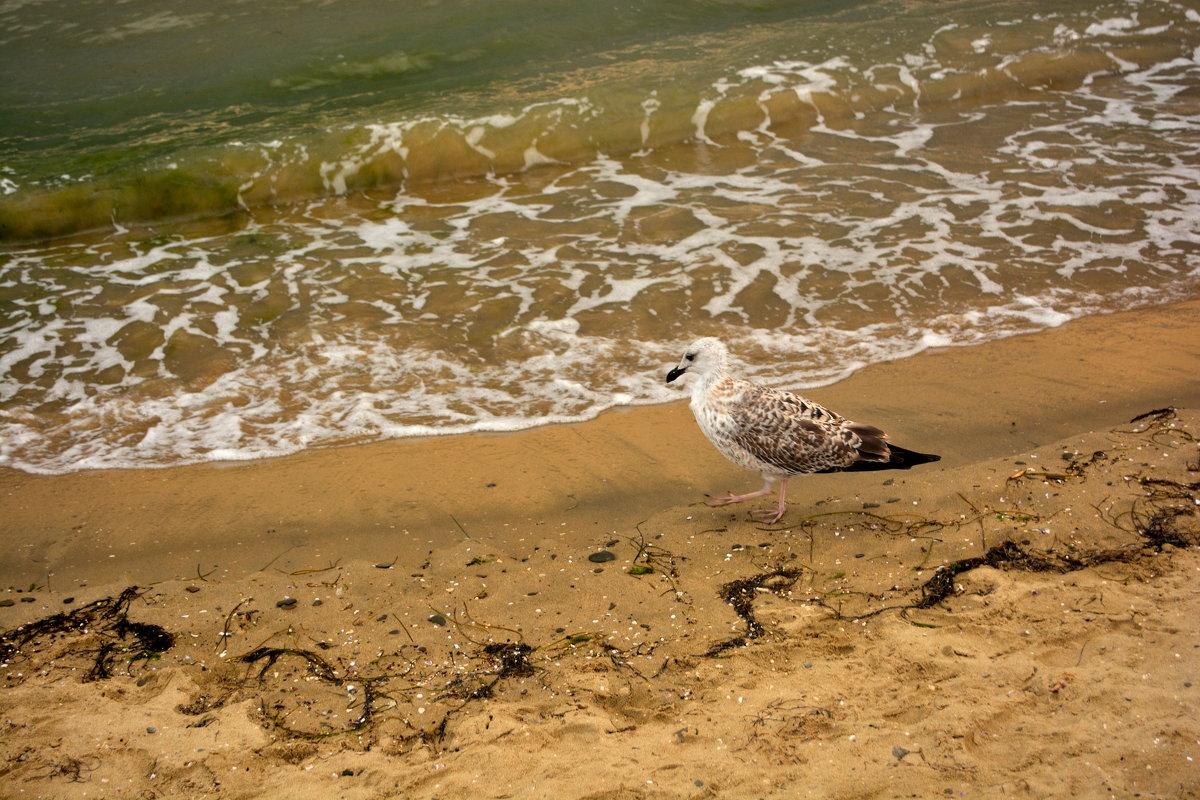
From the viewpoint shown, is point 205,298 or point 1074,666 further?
point 205,298

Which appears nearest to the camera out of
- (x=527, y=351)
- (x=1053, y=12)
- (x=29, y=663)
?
(x=29, y=663)

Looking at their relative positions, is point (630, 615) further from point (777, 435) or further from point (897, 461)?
point (897, 461)

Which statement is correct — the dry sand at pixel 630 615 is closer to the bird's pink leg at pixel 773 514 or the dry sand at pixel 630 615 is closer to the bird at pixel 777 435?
the bird's pink leg at pixel 773 514

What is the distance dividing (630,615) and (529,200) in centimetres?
646

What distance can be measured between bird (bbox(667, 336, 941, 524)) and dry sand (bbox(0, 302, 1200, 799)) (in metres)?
0.28

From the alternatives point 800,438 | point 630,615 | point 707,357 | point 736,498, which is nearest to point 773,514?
point 736,498

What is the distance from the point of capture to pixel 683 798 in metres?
2.88

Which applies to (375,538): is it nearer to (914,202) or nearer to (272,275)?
(272,275)

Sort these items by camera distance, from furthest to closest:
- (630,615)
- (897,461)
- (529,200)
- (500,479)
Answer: (529,200)
(500,479)
(897,461)
(630,615)

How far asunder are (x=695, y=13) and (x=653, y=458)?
11.9 meters

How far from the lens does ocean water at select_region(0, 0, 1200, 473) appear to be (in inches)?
253

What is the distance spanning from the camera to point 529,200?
9.64m

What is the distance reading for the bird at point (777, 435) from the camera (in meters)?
4.59

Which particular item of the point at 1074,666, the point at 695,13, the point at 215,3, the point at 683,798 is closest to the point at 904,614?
the point at 1074,666
